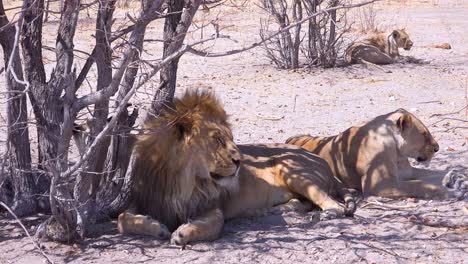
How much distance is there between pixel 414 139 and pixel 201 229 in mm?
2277

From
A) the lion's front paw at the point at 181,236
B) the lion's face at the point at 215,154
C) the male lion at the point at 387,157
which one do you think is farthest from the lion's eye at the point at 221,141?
the male lion at the point at 387,157

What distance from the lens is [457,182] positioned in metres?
5.91

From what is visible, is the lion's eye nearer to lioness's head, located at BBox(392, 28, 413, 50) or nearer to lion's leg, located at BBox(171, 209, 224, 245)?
lion's leg, located at BBox(171, 209, 224, 245)

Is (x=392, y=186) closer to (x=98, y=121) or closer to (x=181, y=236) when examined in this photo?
(x=181, y=236)

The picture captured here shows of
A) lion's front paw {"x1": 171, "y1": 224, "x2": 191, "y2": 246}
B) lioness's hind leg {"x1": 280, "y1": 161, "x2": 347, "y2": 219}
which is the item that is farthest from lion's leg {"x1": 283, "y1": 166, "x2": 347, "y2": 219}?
lion's front paw {"x1": 171, "y1": 224, "x2": 191, "y2": 246}

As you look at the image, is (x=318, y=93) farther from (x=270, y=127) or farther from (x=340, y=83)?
(x=270, y=127)

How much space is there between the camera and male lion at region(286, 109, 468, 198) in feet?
19.5

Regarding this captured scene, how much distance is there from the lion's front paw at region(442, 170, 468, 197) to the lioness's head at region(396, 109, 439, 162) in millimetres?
360

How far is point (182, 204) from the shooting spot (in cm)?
496

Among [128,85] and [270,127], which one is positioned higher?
[128,85]

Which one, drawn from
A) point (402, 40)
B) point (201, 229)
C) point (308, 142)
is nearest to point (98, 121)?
point (201, 229)

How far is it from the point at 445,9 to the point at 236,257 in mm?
18614

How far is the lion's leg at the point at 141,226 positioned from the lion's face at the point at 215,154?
409 millimetres

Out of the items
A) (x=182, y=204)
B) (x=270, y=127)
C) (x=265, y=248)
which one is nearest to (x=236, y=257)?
(x=265, y=248)
